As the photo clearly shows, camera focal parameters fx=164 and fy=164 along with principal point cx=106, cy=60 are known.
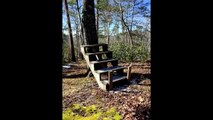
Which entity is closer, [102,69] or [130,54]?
[102,69]

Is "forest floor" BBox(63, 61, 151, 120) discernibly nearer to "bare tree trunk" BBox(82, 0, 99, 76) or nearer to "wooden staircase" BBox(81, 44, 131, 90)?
"wooden staircase" BBox(81, 44, 131, 90)

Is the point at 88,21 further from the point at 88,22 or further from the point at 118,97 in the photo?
the point at 118,97

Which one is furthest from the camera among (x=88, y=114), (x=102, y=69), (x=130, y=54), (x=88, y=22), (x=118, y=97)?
(x=130, y=54)

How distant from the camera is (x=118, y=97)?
13.1 ft

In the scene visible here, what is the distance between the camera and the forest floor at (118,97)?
10.7 ft

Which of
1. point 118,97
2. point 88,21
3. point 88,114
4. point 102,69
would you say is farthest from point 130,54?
point 88,114

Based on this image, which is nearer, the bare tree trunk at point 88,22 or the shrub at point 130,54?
the bare tree trunk at point 88,22

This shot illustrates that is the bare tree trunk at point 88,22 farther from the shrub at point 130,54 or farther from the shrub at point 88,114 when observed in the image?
the shrub at point 130,54

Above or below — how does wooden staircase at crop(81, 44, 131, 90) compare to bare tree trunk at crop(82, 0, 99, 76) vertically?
below

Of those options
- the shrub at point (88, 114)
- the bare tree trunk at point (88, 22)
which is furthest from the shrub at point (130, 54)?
the shrub at point (88, 114)

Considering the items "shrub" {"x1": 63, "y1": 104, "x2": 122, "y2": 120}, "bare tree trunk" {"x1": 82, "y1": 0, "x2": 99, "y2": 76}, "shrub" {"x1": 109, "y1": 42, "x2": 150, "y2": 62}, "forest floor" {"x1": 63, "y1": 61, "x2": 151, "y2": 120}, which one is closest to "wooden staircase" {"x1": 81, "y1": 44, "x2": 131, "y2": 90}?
"forest floor" {"x1": 63, "y1": 61, "x2": 151, "y2": 120}

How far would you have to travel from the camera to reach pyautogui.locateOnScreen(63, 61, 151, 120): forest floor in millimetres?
3255
